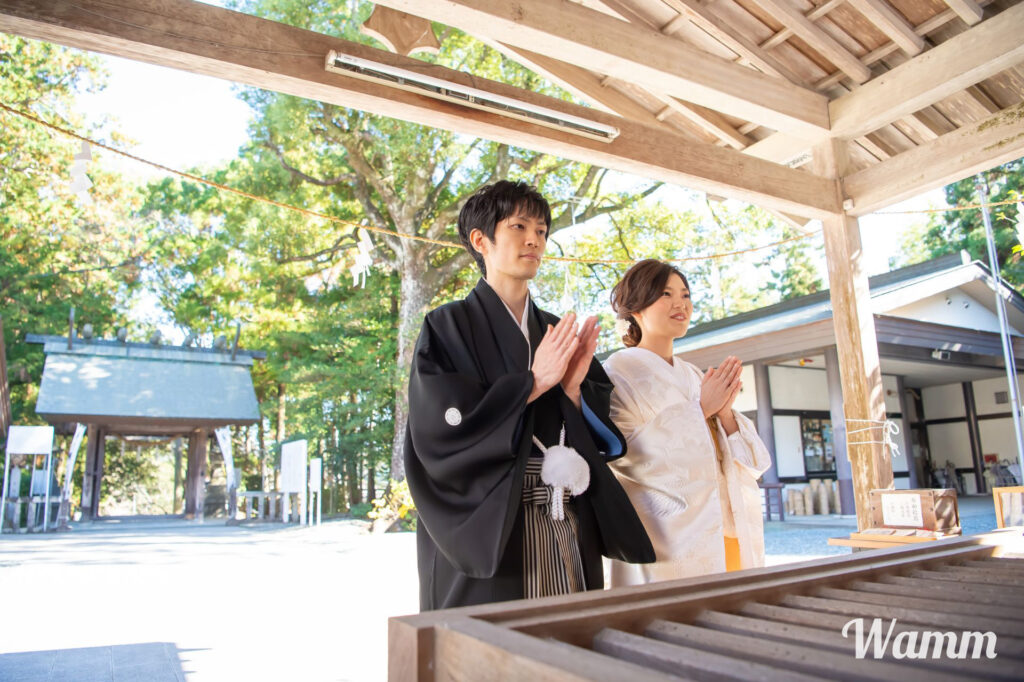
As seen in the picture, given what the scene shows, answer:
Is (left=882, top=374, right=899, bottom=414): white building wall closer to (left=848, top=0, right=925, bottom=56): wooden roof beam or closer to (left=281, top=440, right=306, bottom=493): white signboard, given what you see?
(left=848, top=0, right=925, bottom=56): wooden roof beam

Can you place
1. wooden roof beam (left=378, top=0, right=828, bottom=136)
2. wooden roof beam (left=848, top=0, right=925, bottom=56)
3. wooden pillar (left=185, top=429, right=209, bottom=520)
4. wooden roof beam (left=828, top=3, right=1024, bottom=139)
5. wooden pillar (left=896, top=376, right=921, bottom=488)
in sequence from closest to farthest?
wooden roof beam (left=378, top=0, right=828, bottom=136), wooden roof beam (left=828, top=3, right=1024, bottom=139), wooden roof beam (left=848, top=0, right=925, bottom=56), wooden pillar (left=896, top=376, right=921, bottom=488), wooden pillar (left=185, top=429, right=209, bottom=520)

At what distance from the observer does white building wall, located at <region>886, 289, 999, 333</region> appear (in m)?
11.2

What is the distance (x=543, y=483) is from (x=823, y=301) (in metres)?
12.1

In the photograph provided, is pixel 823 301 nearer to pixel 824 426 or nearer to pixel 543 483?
pixel 824 426

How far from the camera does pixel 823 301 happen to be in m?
12.4

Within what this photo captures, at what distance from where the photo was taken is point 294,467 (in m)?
12.3

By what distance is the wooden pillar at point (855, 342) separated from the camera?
4.16 m

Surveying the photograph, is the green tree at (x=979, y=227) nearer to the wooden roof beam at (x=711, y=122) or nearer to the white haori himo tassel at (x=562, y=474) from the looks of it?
the wooden roof beam at (x=711, y=122)

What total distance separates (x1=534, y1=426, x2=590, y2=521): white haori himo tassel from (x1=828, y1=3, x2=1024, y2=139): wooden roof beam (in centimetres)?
330

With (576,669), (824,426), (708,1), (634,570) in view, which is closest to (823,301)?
(824,426)

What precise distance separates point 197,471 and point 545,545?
14299 millimetres

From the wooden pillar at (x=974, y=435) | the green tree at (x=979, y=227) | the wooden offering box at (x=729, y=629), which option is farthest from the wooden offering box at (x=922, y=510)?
the green tree at (x=979, y=227)

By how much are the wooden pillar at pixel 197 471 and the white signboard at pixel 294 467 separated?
7.52ft

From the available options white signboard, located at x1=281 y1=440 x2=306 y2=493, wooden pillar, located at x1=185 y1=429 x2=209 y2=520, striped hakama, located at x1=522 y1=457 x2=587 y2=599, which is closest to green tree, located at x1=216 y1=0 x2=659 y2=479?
white signboard, located at x1=281 y1=440 x2=306 y2=493
